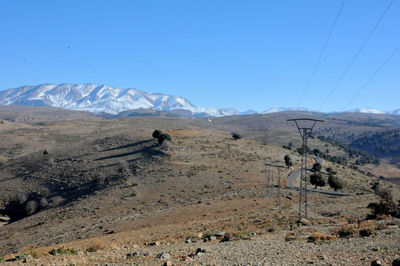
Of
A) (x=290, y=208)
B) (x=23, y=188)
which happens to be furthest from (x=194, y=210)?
(x=23, y=188)

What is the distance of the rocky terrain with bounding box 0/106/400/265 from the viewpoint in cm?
1583

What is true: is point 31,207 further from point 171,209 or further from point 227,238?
point 227,238

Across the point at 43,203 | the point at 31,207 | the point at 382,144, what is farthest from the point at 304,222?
the point at 382,144

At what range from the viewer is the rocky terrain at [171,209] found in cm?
1583

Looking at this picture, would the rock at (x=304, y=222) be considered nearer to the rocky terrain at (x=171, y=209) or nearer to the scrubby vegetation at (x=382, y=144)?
the rocky terrain at (x=171, y=209)

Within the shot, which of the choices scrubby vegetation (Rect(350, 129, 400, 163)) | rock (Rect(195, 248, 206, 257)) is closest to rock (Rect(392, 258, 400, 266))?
rock (Rect(195, 248, 206, 257))

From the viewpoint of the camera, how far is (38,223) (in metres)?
39.3

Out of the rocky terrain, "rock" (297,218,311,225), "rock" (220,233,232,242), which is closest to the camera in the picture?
the rocky terrain

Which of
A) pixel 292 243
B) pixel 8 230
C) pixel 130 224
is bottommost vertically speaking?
pixel 8 230

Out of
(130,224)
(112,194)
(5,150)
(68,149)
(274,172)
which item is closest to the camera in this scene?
(130,224)

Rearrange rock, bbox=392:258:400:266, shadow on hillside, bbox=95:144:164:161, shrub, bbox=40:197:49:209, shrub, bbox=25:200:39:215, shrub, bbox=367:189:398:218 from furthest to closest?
shadow on hillside, bbox=95:144:164:161 < shrub, bbox=40:197:49:209 < shrub, bbox=25:200:39:215 < shrub, bbox=367:189:398:218 < rock, bbox=392:258:400:266

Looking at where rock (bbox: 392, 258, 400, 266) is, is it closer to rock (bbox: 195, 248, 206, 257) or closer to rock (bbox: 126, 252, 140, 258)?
rock (bbox: 195, 248, 206, 257)

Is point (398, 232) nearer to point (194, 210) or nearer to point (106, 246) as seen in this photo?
point (106, 246)

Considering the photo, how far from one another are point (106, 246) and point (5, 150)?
77207 mm
